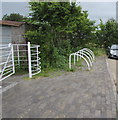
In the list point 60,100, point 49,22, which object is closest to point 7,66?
point 60,100

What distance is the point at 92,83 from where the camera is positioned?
13.1ft

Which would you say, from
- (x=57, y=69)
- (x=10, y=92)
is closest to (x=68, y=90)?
(x=10, y=92)

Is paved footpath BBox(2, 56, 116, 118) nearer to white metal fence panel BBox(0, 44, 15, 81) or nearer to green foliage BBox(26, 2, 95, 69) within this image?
white metal fence panel BBox(0, 44, 15, 81)

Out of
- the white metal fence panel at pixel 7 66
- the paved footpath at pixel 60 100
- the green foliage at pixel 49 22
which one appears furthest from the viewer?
the green foliage at pixel 49 22

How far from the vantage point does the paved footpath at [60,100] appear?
2381mm

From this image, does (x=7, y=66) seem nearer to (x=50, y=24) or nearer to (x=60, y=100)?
(x=60, y=100)

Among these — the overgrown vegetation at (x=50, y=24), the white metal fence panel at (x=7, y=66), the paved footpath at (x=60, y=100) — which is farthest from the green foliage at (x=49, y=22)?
the paved footpath at (x=60, y=100)

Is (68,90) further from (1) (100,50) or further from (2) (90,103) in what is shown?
(1) (100,50)

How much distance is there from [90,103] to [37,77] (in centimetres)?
239

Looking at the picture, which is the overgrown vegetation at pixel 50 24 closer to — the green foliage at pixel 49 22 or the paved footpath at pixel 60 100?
the green foliage at pixel 49 22

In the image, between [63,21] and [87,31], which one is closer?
[63,21]

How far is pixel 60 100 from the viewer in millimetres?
2865

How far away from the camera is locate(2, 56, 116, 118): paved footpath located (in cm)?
238

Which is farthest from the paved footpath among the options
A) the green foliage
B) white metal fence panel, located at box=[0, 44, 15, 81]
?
the green foliage
